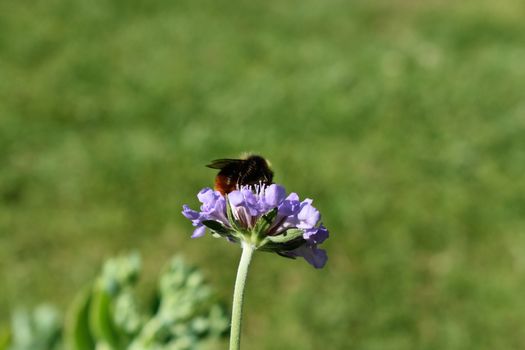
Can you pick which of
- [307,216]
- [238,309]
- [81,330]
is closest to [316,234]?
[307,216]

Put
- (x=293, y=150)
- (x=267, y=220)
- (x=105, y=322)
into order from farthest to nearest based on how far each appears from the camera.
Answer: (x=293, y=150) < (x=105, y=322) < (x=267, y=220)

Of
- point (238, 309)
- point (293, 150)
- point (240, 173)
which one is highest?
point (293, 150)

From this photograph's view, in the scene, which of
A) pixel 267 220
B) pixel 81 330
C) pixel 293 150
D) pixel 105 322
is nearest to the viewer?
pixel 267 220

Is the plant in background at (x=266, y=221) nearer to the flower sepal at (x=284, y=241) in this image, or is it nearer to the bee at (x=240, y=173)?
the flower sepal at (x=284, y=241)

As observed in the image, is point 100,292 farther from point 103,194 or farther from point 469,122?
point 469,122

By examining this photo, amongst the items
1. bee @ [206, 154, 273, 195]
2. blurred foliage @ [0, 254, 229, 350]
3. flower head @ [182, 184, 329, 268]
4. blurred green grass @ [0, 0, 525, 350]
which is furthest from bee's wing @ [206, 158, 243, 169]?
blurred green grass @ [0, 0, 525, 350]

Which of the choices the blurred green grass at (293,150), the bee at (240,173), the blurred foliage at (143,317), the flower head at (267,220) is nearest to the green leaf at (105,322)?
the blurred foliage at (143,317)

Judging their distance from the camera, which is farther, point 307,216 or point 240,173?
point 240,173

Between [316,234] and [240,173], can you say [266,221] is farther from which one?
[240,173]
